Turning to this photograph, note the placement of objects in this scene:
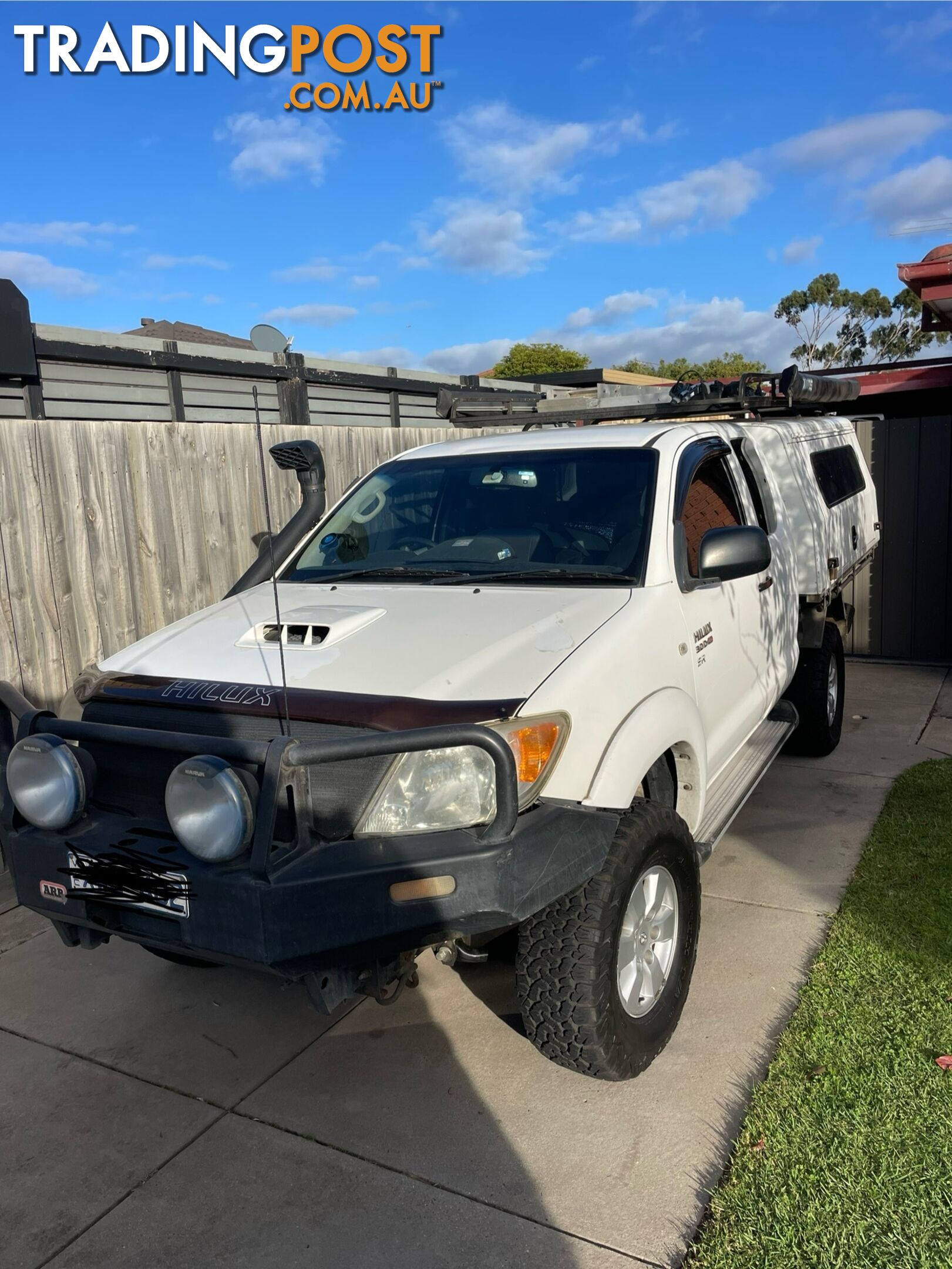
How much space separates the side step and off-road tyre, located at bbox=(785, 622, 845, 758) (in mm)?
357

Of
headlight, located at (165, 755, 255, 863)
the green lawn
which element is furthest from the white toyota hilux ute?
the green lawn

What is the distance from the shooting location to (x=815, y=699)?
20.0 ft

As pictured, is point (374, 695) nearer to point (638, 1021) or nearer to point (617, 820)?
point (617, 820)

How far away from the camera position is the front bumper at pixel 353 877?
100 inches

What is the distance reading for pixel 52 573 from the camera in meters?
5.42

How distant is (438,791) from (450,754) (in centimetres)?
11

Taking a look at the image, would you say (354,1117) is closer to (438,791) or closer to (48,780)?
(438,791)

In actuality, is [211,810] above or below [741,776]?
above

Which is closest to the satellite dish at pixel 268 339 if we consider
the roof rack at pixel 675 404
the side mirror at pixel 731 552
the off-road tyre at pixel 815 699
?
the side mirror at pixel 731 552

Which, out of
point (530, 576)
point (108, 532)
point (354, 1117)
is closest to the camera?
point (354, 1117)

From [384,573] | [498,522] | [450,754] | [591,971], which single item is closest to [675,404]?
[498,522]

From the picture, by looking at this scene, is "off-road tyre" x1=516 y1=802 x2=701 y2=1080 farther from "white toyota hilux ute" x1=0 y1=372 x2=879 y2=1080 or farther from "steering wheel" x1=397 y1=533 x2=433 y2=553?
"steering wheel" x1=397 y1=533 x2=433 y2=553

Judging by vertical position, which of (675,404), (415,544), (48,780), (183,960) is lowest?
(183,960)

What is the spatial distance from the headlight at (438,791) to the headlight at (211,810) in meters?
0.31
